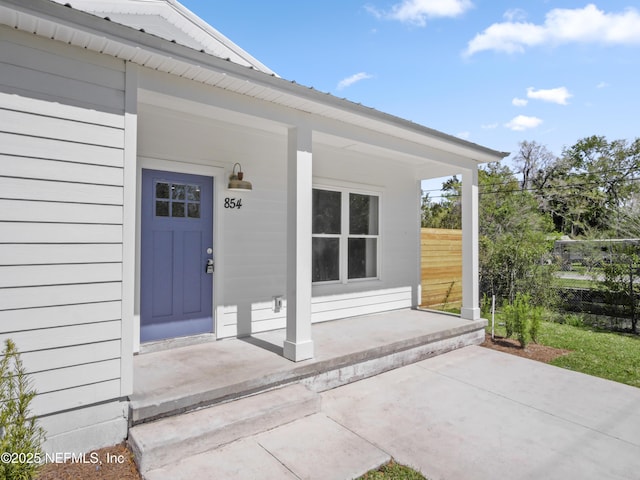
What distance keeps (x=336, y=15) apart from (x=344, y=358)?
6.61 metres

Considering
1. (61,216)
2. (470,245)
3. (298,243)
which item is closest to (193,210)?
(298,243)

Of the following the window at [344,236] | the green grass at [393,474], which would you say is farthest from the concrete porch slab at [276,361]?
the green grass at [393,474]

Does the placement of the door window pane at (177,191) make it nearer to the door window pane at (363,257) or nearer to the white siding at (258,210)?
the white siding at (258,210)

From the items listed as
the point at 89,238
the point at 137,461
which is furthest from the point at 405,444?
the point at 89,238

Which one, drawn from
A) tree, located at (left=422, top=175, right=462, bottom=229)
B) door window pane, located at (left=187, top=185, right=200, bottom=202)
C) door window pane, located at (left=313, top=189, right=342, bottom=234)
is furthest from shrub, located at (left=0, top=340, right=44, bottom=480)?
tree, located at (left=422, top=175, right=462, bottom=229)

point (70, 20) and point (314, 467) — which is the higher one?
point (70, 20)

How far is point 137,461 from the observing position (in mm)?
2527

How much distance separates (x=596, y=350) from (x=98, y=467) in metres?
6.38

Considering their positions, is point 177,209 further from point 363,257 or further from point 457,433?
point 457,433

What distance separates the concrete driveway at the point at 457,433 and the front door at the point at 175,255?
181 centimetres

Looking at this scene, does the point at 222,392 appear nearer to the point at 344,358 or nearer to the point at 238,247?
the point at 344,358

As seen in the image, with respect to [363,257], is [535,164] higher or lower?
higher

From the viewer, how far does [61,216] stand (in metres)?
2.63

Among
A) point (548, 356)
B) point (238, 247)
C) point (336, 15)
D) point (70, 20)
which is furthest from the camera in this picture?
point (336, 15)
